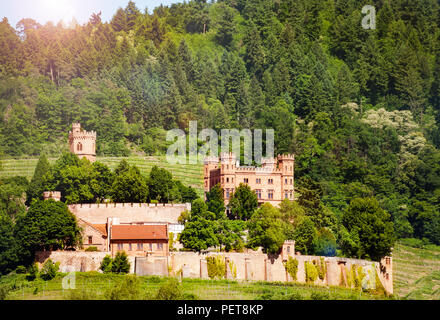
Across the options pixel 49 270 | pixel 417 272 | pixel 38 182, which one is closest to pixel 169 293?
pixel 49 270

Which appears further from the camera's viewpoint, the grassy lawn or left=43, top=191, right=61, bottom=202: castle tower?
left=43, top=191, right=61, bottom=202: castle tower

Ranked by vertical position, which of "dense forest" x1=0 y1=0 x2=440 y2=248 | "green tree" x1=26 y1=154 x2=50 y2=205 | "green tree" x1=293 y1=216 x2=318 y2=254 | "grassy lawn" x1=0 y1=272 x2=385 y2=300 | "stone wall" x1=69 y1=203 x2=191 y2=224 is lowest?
"grassy lawn" x1=0 y1=272 x2=385 y2=300

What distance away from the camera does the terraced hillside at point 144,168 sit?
9562 cm

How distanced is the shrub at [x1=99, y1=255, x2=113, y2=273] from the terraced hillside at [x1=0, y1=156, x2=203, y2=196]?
85.4ft

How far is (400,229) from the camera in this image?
9706 cm

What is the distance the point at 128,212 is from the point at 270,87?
47191 millimetres

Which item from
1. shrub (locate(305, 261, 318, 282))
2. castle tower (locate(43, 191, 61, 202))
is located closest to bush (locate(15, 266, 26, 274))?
castle tower (locate(43, 191, 61, 202))

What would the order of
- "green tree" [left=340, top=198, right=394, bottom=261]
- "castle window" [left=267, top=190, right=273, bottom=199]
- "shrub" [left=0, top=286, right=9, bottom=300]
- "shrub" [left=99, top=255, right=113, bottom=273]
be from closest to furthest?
1. "shrub" [left=0, top=286, right=9, bottom=300]
2. "shrub" [left=99, top=255, right=113, bottom=273]
3. "green tree" [left=340, top=198, right=394, bottom=261]
4. "castle window" [left=267, top=190, right=273, bottom=199]

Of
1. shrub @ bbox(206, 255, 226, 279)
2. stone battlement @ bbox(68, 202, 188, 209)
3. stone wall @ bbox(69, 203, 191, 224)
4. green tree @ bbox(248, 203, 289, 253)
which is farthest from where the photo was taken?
stone battlement @ bbox(68, 202, 188, 209)

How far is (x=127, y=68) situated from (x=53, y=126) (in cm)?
1627

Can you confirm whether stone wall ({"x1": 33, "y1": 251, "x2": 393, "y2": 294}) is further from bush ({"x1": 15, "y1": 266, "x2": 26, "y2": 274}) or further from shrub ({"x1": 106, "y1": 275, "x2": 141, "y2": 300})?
shrub ({"x1": 106, "y1": 275, "x2": 141, "y2": 300})

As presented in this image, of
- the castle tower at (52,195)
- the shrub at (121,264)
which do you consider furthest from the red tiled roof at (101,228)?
the castle tower at (52,195)

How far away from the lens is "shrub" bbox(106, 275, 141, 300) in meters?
61.2

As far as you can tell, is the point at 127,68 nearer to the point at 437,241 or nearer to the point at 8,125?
the point at 8,125
